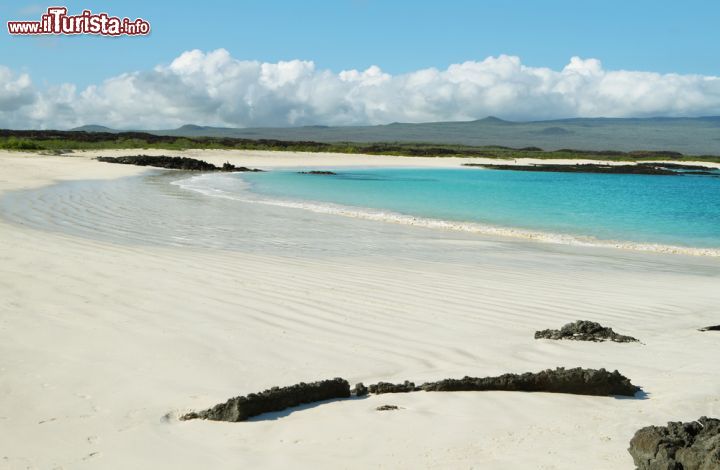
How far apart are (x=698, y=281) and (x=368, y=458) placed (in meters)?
9.57

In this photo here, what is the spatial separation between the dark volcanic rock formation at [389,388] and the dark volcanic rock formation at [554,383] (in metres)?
0.09

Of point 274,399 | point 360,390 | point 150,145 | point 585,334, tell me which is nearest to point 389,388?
point 360,390

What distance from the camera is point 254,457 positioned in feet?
12.1

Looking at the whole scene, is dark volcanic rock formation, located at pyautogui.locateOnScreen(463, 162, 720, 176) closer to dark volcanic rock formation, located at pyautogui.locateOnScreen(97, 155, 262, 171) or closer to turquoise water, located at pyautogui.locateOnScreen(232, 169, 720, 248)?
turquoise water, located at pyautogui.locateOnScreen(232, 169, 720, 248)

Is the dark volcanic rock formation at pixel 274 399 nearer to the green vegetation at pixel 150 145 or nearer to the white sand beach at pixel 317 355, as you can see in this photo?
the white sand beach at pixel 317 355

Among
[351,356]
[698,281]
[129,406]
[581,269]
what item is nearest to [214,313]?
[351,356]

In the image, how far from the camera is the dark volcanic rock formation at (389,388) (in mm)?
4828

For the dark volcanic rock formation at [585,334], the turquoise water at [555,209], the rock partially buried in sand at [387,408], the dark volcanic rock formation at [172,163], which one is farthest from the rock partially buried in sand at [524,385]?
the dark volcanic rock formation at [172,163]

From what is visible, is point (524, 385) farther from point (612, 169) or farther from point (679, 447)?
point (612, 169)

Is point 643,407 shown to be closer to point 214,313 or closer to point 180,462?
point 180,462

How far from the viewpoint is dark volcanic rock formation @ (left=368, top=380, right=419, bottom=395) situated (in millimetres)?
4828

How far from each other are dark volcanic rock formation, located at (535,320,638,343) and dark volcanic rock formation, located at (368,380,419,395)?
219 centimetres

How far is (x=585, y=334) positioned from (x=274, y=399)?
136 inches

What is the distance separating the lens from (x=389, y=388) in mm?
4828
